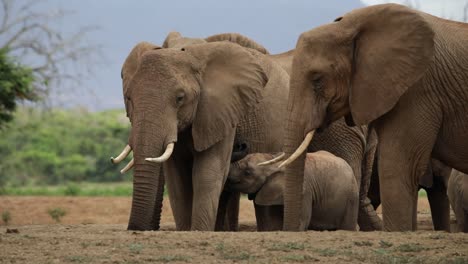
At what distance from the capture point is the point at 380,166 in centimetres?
966

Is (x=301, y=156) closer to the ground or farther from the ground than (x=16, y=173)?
farther from the ground

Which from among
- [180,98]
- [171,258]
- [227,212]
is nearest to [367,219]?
[227,212]

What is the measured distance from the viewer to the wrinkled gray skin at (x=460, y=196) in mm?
12523

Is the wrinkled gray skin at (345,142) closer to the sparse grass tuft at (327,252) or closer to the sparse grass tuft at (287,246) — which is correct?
the sparse grass tuft at (287,246)

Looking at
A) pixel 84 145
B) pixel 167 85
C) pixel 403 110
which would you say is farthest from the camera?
pixel 84 145

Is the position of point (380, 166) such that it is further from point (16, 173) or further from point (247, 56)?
point (16, 173)

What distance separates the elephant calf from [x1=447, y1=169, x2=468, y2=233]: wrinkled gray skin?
1124 millimetres

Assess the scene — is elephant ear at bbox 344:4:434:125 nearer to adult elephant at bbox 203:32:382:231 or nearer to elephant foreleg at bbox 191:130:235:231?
elephant foreleg at bbox 191:130:235:231

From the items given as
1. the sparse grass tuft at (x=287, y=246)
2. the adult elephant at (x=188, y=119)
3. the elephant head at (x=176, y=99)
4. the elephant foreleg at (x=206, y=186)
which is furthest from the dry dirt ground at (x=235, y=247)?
the elephant foreleg at (x=206, y=186)

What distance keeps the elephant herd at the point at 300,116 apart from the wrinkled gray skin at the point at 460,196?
76 millimetres

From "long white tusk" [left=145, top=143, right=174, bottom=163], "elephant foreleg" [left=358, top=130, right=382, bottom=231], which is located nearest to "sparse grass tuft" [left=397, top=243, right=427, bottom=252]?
"long white tusk" [left=145, top=143, right=174, bottom=163]

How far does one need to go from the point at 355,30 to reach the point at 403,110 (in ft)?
2.58

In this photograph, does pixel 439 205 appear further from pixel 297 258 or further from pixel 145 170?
pixel 297 258

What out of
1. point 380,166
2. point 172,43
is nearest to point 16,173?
point 172,43
